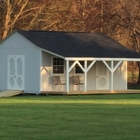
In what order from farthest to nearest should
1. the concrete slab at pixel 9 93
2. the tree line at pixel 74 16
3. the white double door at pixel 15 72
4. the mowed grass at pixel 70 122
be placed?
the tree line at pixel 74 16 → the white double door at pixel 15 72 → the concrete slab at pixel 9 93 → the mowed grass at pixel 70 122

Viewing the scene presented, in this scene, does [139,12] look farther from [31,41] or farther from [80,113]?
[80,113]

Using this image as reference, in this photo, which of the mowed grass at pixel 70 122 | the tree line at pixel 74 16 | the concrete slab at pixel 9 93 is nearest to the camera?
the mowed grass at pixel 70 122

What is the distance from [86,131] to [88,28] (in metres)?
35.5

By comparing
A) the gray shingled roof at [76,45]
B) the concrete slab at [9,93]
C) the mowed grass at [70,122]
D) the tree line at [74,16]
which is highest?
the tree line at [74,16]

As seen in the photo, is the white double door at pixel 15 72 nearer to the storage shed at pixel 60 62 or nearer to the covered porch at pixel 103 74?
the storage shed at pixel 60 62

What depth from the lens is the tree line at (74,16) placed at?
4962 centimetres

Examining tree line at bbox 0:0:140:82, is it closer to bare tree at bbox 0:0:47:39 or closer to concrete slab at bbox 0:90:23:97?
bare tree at bbox 0:0:47:39

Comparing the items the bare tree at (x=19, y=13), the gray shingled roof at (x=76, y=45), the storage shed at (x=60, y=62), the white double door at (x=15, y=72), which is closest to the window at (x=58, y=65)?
the storage shed at (x=60, y=62)

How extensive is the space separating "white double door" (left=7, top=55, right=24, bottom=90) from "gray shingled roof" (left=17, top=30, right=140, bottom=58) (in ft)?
5.19

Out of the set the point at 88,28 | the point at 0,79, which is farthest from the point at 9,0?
the point at 0,79

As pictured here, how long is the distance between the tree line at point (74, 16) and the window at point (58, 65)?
11.7 metres

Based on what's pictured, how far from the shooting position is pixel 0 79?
131 ft

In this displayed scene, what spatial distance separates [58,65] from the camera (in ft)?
125

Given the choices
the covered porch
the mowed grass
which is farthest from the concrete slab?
the mowed grass
